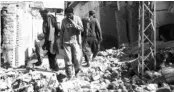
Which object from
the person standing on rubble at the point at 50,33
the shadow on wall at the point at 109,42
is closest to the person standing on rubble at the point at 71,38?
the person standing on rubble at the point at 50,33

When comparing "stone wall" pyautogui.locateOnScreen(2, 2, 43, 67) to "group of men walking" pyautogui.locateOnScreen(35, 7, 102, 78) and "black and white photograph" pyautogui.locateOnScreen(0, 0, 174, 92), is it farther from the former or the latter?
"group of men walking" pyautogui.locateOnScreen(35, 7, 102, 78)

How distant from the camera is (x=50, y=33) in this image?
773 centimetres

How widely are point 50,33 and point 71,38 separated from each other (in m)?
1.44

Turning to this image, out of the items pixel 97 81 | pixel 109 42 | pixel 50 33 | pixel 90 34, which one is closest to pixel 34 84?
pixel 97 81

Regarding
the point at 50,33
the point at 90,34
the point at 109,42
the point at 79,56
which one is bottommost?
the point at 109,42

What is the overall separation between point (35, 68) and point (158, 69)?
3620 millimetres

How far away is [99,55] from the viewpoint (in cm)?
1131

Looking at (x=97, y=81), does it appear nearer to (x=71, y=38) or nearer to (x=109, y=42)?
(x=71, y=38)

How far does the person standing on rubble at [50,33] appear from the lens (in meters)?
7.68

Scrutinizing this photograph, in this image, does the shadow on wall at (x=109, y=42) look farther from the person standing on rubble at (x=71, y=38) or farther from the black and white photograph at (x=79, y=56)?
the person standing on rubble at (x=71, y=38)

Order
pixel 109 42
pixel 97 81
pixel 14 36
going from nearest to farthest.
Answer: pixel 97 81 < pixel 14 36 < pixel 109 42

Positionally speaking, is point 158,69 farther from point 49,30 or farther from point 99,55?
point 99,55

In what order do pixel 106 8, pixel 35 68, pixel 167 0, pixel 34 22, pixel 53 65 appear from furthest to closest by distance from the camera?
pixel 106 8 → pixel 34 22 → pixel 167 0 → pixel 35 68 → pixel 53 65

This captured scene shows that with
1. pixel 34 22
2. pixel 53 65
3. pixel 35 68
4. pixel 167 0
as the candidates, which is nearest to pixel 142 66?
pixel 53 65
